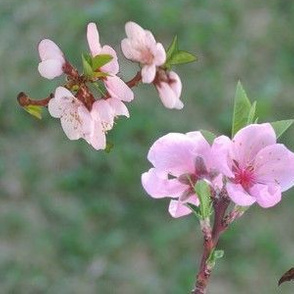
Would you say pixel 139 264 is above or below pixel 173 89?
below

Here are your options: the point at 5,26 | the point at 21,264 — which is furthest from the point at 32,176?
the point at 5,26

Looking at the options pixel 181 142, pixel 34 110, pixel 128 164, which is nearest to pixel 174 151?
pixel 181 142

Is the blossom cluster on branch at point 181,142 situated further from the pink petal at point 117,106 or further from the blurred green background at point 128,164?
the blurred green background at point 128,164

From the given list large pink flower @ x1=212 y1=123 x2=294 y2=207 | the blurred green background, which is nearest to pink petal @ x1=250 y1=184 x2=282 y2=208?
large pink flower @ x1=212 y1=123 x2=294 y2=207

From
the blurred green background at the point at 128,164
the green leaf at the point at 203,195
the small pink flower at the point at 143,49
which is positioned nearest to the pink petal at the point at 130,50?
the small pink flower at the point at 143,49

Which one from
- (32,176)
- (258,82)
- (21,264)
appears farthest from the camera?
(258,82)

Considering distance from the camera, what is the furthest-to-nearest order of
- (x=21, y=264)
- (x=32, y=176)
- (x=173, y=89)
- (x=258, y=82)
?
(x=258, y=82)
(x=32, y=176)
(x=21, y=264)
(x=173, y=89)

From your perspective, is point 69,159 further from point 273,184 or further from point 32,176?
point 273,184

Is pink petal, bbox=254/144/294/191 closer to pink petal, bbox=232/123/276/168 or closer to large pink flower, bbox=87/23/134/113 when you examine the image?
pink petal, bbox=232/123/276/168
